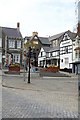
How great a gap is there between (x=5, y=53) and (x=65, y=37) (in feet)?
55.7

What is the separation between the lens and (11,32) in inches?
3196

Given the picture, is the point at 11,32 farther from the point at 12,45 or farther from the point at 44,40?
the point at 44,40

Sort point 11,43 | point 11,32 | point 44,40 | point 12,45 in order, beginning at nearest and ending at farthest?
point 11,43
point 12,45
point 11,32
point 44,40

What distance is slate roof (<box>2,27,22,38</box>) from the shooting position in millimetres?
79931

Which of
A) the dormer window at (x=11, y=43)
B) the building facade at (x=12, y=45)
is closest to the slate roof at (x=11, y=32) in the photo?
the building facade at (x=12, y=45)

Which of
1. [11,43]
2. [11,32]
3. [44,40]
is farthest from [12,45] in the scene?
[44,40]

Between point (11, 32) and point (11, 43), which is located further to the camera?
point (11, 32)

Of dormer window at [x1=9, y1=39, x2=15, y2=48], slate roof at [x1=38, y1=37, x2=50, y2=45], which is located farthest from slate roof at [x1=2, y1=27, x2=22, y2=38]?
slate roof at [x1=38, y1=37, x2=50, y2=45]

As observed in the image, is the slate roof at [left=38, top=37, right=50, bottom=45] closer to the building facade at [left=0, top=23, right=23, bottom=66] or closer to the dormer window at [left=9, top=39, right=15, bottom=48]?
the building facade at [left=0, top=23, right=23, bottom=66]

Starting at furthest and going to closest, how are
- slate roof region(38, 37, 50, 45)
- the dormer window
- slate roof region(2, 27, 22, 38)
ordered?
1. slate roof region(38, 37, 50, 45)
2. slate roof region(2, 27, 22, 38)
3. the dormer window

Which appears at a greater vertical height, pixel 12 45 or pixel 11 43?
pixel 11 43

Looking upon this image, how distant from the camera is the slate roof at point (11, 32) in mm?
79931

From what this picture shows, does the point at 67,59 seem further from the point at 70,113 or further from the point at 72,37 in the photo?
the point at 70,113

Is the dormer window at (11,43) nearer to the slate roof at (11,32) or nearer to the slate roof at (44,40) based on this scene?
the slate roof at (11,32)
